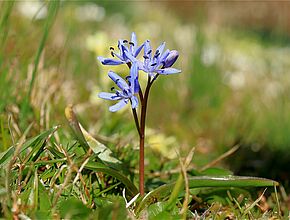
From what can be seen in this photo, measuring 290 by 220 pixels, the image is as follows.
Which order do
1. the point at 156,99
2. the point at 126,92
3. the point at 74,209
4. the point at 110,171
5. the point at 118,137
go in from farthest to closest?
the point at 156,99, the point at 118,137, the point at 110,171, the point at 126,92, the point at 74,209

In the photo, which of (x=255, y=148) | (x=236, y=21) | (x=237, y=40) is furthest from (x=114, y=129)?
(x=236, y=21)

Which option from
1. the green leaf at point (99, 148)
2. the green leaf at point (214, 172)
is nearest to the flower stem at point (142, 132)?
the green leaf at point (99, 148)

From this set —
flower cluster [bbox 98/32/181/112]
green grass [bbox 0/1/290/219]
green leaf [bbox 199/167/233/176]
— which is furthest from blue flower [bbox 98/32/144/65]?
green leaf [bbox 199/167/233/176]

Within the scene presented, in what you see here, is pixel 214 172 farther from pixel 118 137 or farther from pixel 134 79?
pixel 134 79

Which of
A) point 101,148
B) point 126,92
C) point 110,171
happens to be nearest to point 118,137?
point 101,148

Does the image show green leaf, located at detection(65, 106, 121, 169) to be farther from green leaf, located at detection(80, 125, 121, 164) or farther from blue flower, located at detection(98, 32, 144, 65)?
blue flower, located at detection(98, 32, 144, 65)

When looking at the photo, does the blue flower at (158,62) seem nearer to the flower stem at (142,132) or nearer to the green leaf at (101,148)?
the flower stem at (142,132)

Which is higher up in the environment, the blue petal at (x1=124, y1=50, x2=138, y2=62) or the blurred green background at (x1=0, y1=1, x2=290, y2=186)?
the blue petal at (x1=124, y1=50, x2=138, y2=62)
